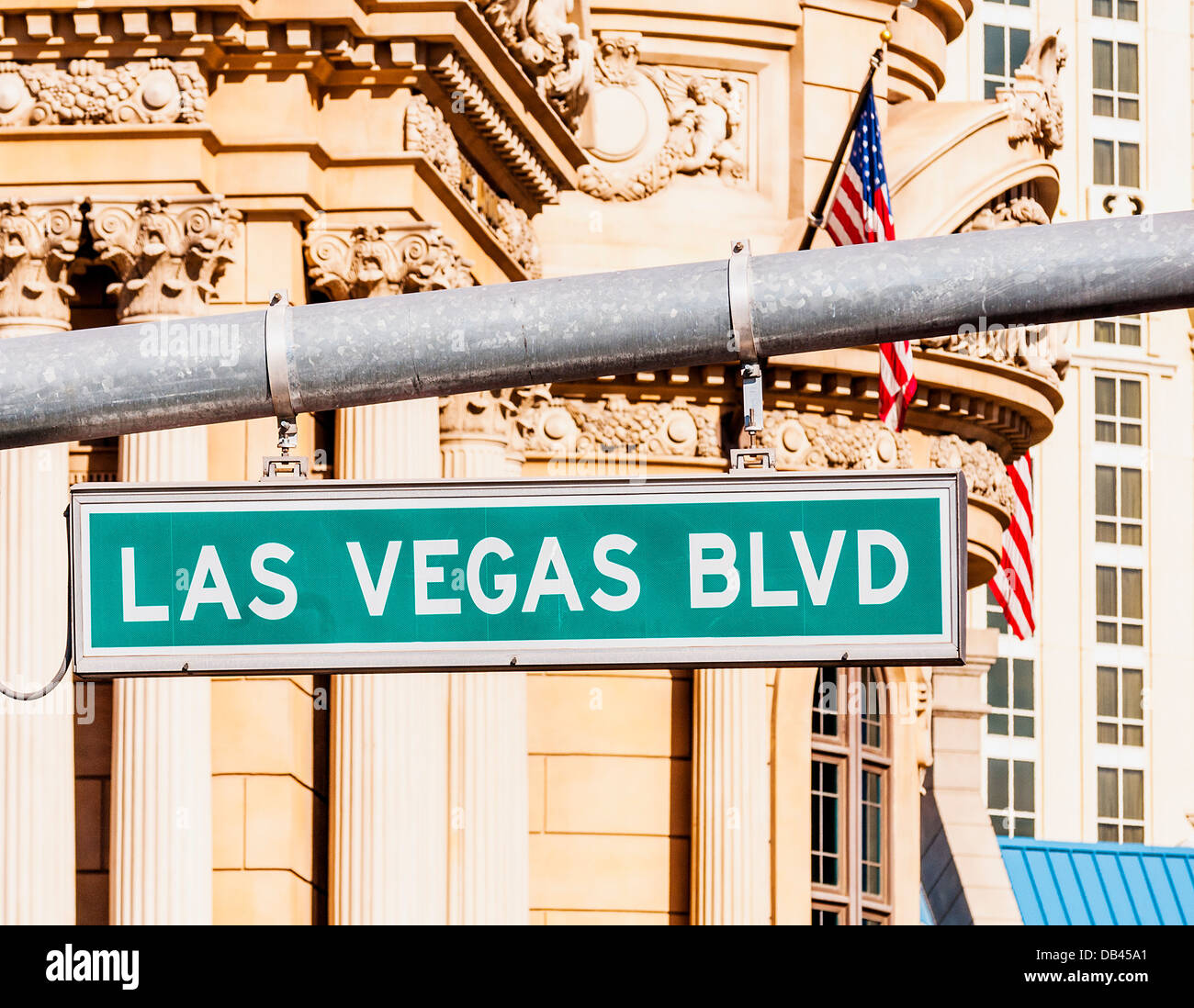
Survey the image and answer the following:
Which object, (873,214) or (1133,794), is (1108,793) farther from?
(873,214)

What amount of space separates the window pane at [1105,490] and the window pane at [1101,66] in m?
Result: 12.4

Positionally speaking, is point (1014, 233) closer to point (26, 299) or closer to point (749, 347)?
point (749, 347)

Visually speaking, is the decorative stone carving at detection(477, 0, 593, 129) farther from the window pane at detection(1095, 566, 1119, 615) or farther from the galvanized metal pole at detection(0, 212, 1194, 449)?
the window pane at detection(1095, 566, 1119, 615)

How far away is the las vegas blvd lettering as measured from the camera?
7266 mm

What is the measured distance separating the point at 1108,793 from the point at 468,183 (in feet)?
204

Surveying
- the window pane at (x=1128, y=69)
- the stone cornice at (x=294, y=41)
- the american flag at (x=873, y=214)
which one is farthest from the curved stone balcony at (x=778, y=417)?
the window pane at (x=1128, y=69)

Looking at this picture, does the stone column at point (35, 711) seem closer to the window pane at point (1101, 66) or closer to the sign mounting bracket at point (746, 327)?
the sign mounting bracket at point (746, 327)

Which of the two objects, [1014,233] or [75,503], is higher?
[1014,233]

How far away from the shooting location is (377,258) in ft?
66.1

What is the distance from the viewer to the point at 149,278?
63.8 ft

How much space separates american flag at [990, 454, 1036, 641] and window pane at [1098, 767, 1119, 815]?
169 ft

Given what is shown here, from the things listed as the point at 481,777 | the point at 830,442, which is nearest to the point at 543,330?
the point at 481,777
